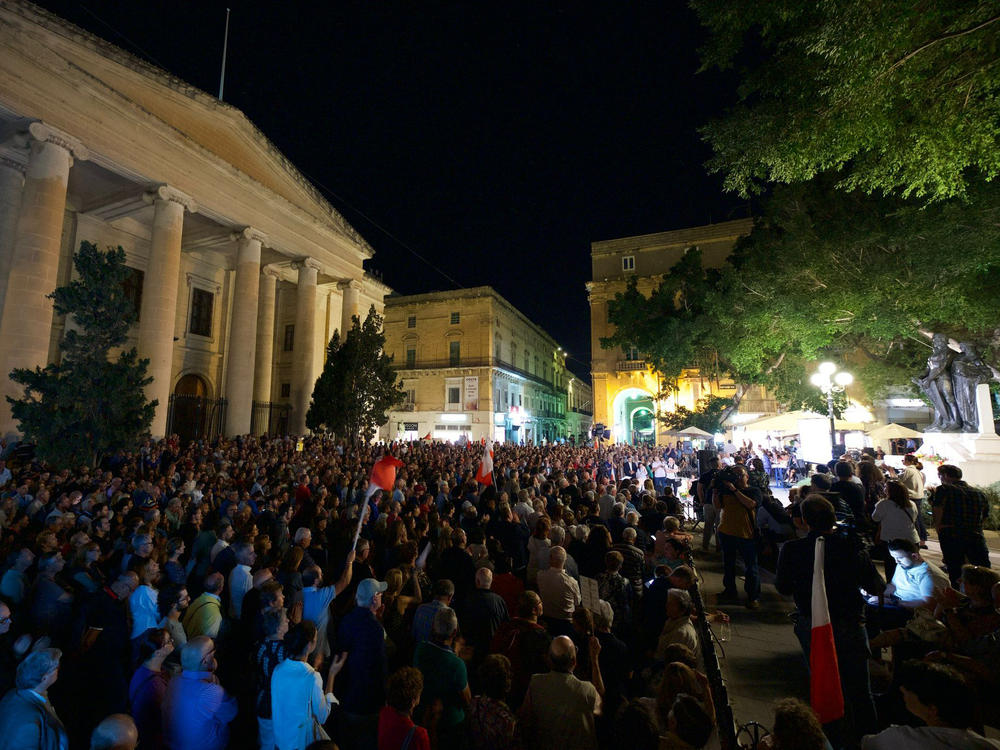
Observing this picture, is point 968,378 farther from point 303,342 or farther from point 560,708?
point 303,342

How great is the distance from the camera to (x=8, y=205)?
14.2 meters

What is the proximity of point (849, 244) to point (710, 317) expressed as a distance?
10.8 metres

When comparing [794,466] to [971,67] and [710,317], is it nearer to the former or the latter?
[710,317]

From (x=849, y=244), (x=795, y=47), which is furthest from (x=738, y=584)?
(x=849, y=244)

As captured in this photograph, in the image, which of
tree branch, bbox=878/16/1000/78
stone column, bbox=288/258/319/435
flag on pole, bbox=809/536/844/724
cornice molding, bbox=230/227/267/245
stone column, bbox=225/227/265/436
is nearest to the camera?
flag on pole, bbox=809/536/844/724

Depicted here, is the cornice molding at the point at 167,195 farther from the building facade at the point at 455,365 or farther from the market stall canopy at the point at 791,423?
the market stall canopy at the point at 791,423

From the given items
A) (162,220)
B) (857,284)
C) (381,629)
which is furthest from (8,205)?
(857,284)

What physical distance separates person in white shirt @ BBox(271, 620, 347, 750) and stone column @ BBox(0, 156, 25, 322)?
57.1 feet

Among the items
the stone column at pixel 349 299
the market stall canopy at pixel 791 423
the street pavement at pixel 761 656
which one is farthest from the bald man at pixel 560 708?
the stone column at pixel 349 299

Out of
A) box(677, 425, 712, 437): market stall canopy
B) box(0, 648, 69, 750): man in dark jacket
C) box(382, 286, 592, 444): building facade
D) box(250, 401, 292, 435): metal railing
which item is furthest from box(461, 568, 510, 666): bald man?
box(382, 286, 592, 444): building facade

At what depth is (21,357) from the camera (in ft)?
40.3

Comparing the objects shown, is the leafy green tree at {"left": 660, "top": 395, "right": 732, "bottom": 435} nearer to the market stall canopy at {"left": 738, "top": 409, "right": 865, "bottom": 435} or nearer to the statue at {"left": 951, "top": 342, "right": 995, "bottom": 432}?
the market stall canopy at {"left": 738, "top": 409, "right": 865, "bottom": 435}

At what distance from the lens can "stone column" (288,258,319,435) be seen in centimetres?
2256

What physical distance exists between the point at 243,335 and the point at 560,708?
20267 mm
